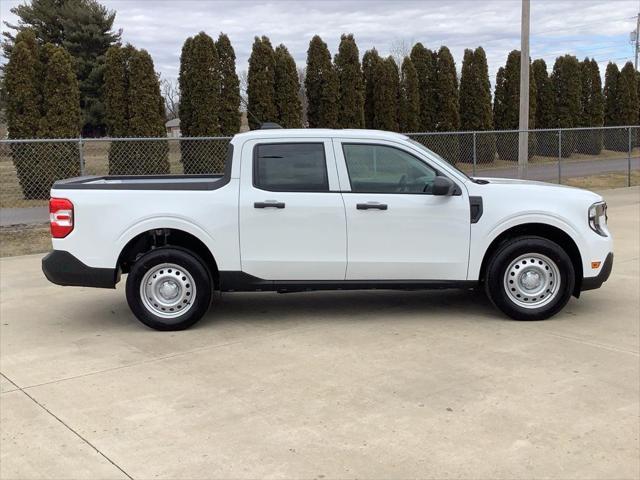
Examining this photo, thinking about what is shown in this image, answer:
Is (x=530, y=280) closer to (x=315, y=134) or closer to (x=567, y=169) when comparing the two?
(x=315, y=134)

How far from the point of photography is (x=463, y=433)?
392 cm

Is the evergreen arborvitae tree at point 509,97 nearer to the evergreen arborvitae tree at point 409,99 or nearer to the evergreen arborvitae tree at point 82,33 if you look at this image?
the evergreen arborvitae tree at point 409,99

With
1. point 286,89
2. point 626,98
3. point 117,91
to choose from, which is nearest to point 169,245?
point 117,91

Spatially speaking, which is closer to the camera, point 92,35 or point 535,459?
point 535,459

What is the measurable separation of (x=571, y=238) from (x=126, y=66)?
13380 millimetres

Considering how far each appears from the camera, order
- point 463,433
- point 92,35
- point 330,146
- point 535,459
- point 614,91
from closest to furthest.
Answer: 1. point 535,459
2. point 463,433
3. point 330,146
4. point 614,91
5. point 92,35

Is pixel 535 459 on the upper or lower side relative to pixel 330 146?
lower

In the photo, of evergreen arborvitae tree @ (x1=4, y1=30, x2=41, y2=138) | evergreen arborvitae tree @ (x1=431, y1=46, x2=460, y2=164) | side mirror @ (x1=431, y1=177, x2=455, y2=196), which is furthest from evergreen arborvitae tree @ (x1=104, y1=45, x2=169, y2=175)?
evergreen arborvitae tree @ (x1=431, y1=46, x2=460, y2=164)

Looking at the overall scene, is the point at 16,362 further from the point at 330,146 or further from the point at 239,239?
Result: the point at 330,146

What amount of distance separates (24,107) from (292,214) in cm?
1170

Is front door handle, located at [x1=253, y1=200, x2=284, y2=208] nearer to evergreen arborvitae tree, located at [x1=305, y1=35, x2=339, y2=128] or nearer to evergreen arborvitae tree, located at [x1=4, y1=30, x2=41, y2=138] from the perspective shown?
evergreen arborvitae tree, located at [x1=4, y1=30, x2=41, y2=138]

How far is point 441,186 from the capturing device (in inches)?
235

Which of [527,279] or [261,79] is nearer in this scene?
[527,279]

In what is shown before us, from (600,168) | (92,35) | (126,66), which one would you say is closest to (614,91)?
(600,168)
